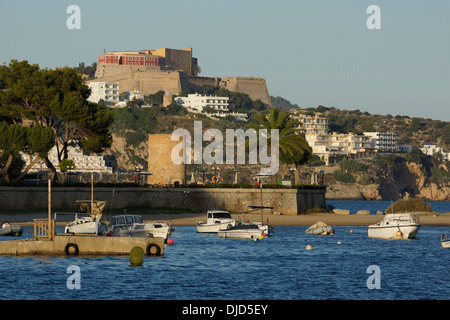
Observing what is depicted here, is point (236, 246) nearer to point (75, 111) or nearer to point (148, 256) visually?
point (148, 256)

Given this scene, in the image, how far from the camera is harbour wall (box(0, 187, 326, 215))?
76.9 m

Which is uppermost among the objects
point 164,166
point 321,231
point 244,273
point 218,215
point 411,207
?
point 164,166

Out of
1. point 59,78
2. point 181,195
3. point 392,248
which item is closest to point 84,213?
point 181,195

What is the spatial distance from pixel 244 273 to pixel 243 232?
20009 millimetres

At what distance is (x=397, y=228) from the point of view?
64.9 metres

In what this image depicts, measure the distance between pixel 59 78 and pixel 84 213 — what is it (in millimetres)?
21596

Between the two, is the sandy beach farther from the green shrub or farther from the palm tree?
the palm tree

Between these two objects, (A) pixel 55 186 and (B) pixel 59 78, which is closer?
(A) pixel 55 186

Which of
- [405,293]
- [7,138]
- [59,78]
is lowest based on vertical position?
[405,293]

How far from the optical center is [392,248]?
58.6 metres

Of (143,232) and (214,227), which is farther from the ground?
(143,232)

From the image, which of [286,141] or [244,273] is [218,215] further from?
[286,141]

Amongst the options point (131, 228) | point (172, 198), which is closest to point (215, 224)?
point (131, 228)
